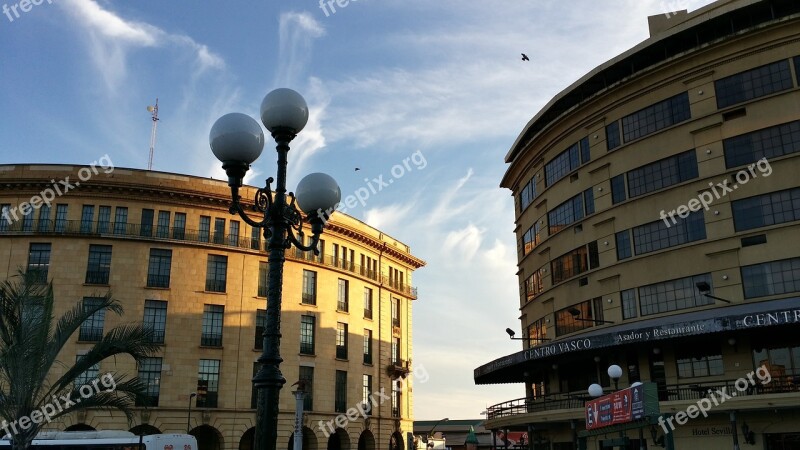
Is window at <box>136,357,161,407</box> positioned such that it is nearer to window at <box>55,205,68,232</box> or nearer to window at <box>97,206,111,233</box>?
window at <box>97,206,111,233</box>

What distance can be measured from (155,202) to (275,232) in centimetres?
4619

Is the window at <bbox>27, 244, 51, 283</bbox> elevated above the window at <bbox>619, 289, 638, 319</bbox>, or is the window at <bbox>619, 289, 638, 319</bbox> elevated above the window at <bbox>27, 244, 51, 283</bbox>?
the window at <bbox>27, 244, 51, 283</bbox>

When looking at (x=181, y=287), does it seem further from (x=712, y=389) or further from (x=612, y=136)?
(x=712, y=389)

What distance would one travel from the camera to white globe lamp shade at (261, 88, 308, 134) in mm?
10062

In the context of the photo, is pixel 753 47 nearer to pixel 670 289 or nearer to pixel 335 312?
pixel 670 289

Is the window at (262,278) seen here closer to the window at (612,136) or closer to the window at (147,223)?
the window at (147,223)

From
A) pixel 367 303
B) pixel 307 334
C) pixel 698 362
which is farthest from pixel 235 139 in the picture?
pixel 367 303

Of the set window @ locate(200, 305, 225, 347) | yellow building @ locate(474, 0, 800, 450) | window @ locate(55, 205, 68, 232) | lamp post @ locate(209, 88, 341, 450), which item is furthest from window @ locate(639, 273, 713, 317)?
window @ locate(55, 205, 68, 232)

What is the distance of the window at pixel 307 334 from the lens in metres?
55.5

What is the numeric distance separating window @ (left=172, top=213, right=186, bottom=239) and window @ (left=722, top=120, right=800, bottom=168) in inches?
1527

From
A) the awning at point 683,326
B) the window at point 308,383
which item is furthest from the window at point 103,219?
the awning at point 683,326

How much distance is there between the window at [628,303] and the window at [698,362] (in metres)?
2.90

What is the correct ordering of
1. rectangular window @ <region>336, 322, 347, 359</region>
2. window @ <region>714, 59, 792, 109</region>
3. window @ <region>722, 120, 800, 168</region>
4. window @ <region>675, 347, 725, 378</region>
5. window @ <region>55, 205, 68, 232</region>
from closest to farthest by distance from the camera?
window @ <region>722, 120, 800, 168</region>, window @ <region>675, 347, 725, 378</region>, window @ <region>714, 59, 792, 109</region>, window @ <region>55, 205, 68, 232</region>, rectangular window @ <region>336, 322, 347, 359</region>

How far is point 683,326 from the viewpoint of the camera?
26.0m
